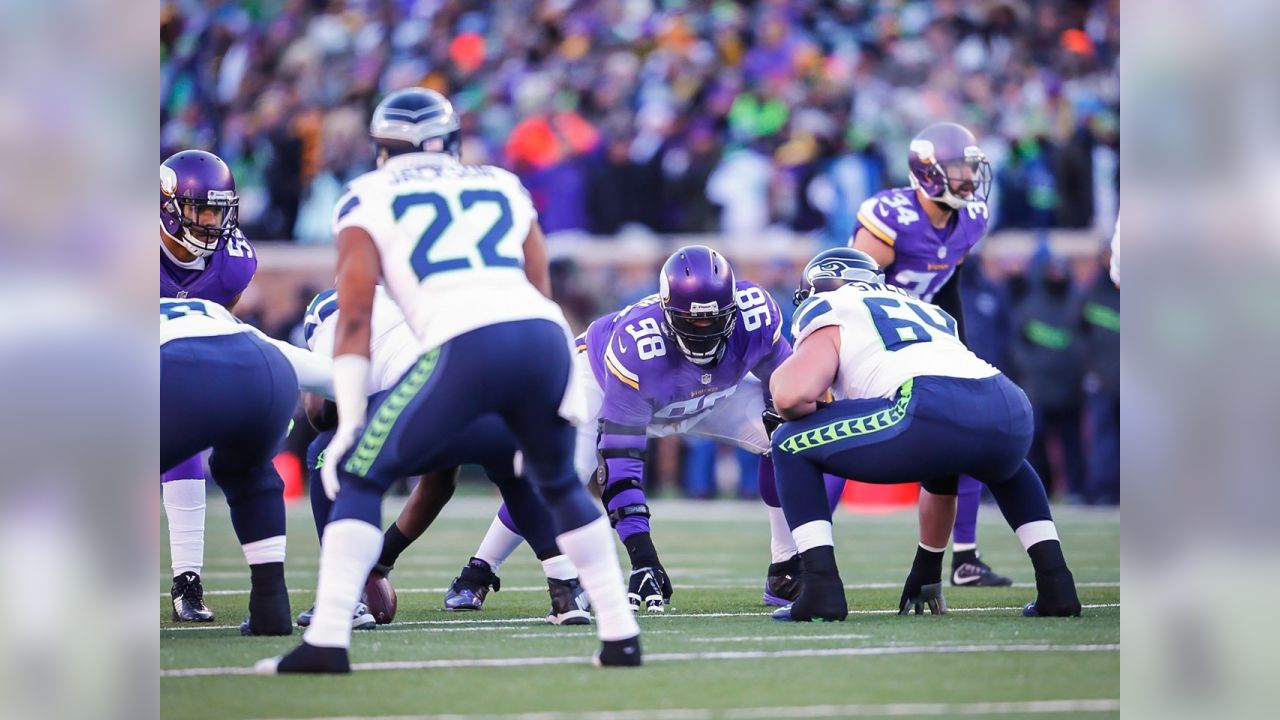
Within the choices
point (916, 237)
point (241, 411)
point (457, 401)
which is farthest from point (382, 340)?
point (916, 237)

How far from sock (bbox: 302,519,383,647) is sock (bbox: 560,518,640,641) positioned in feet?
2.09

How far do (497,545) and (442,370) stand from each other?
2.67 meters

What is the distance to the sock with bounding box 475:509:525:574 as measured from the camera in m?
7.54

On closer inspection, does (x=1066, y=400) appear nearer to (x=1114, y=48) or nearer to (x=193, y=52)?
(x=1114, y=48)

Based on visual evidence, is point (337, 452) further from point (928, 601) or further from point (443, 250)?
point (928, 601)

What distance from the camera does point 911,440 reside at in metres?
6.47

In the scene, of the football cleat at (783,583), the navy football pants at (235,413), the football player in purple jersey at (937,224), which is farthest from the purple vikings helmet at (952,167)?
the navy football pants at (235,413)

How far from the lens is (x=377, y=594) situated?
6.82 m

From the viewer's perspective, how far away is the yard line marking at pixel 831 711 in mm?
4352

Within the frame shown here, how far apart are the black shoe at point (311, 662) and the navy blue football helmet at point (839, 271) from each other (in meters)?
3.00

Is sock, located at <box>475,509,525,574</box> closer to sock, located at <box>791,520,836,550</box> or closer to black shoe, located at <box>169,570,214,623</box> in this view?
black shoe, located at <box>169,570,214,623</box>

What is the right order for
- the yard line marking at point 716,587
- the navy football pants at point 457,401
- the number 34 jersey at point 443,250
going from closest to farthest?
1. the navy football pants at point 457,401
2. the number 34 jersey at point 443,250
3. the yard line marking at point 716,587

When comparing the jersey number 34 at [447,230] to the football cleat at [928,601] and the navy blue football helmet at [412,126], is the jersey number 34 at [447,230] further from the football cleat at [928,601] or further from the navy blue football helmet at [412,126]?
the football cleat at [928,601]
